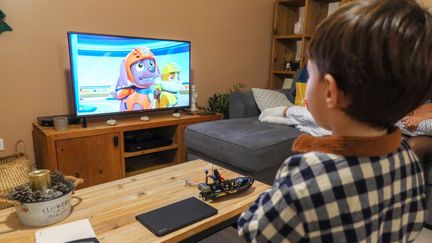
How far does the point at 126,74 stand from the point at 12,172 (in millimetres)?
943

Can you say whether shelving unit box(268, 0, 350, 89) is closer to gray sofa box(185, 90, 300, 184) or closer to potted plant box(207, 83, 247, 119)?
potted plant box(207, 83, 247, 119)

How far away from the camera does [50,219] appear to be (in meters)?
0.97

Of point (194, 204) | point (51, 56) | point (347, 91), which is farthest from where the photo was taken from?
point (51, 56)

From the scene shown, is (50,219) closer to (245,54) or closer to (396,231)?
(396,231)

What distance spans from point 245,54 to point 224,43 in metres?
0.34

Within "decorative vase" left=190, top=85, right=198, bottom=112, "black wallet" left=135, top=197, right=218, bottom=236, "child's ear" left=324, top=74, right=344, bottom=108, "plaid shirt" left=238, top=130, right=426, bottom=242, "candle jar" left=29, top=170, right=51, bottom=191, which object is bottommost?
"black wallet" left=135, top=197, right=218, bottom=236

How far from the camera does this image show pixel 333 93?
44cm

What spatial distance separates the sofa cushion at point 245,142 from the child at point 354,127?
4.37 ft

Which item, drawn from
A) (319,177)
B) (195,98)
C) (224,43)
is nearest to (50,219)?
(319,177)

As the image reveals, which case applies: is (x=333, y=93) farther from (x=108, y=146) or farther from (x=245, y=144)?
(x=108, y=146)

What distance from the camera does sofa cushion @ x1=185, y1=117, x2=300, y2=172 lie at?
72.1 inches

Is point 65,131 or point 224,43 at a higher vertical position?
point 224,43

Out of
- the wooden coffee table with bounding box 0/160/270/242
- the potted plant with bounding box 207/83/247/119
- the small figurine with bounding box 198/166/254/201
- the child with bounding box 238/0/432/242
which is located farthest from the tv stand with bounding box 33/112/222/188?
the child with bounding box 238/0/432/242

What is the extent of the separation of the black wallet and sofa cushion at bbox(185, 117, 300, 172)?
76 cm
